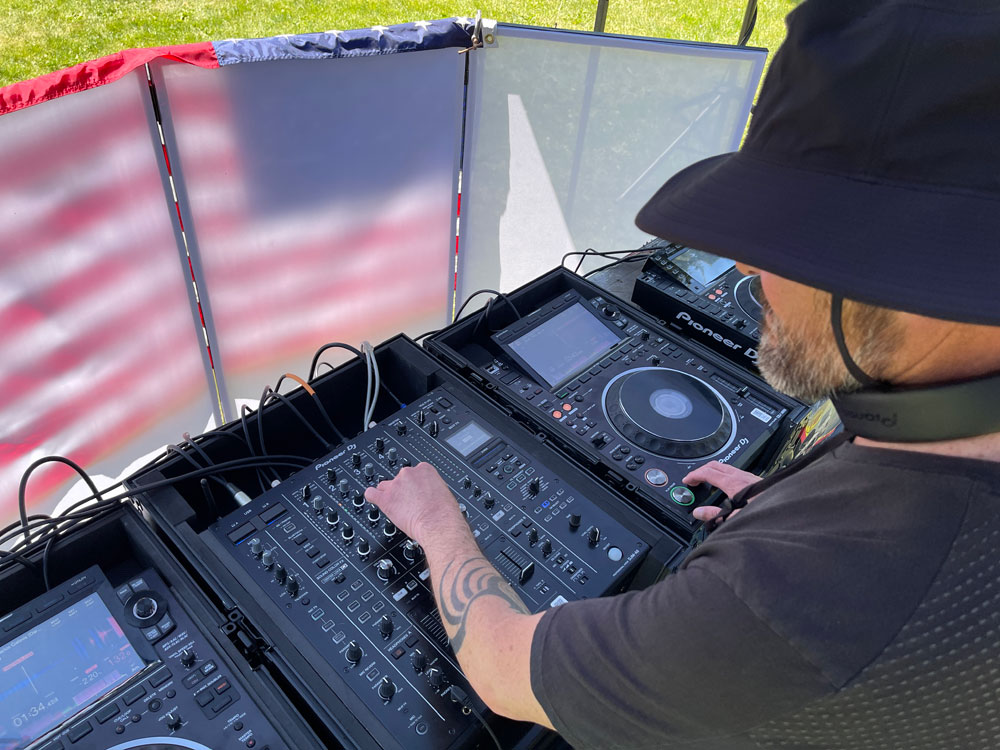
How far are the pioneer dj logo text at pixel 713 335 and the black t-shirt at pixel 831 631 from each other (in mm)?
1168

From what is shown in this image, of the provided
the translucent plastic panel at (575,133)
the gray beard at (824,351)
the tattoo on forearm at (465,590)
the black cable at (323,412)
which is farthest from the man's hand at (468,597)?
the translucent plastic panel at (575,133)

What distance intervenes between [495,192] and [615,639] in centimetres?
239

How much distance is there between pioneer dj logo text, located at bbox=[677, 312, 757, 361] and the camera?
195 cm

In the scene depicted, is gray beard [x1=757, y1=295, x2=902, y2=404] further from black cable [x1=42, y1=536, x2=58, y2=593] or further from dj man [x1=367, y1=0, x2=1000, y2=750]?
black cable [x1=42, y1=536, x2=58, y2=593]

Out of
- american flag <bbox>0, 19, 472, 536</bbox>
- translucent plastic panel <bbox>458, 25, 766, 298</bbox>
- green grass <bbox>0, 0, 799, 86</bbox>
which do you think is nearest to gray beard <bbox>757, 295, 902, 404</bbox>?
american flag <bbox>0, 19, 472, 536</bbox>

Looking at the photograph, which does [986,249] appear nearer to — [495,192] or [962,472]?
[962,472]

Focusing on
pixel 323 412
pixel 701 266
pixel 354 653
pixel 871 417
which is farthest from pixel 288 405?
pixel 701 266

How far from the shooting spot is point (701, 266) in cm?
219

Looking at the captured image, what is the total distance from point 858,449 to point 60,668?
1.20 metres

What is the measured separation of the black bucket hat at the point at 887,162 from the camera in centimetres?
64

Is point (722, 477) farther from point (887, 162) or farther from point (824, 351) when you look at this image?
point (887, 162)

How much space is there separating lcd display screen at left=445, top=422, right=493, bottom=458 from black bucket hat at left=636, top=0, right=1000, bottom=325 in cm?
81

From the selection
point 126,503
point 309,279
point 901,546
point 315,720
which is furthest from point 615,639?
point 309,279

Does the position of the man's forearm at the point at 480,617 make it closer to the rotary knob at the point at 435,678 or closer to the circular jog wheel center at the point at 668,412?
the rotary knob at the point at 435,678
